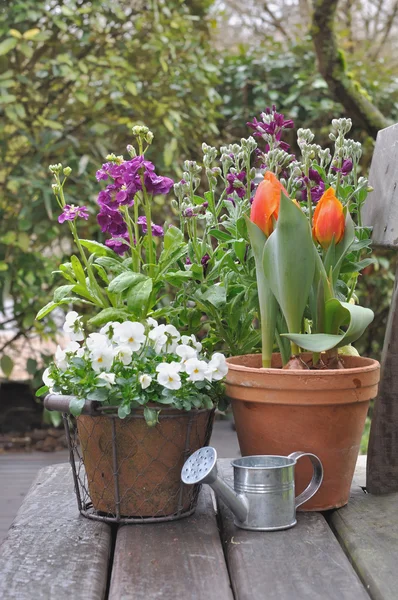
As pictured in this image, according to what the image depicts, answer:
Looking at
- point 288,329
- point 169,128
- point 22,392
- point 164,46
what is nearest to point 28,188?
point 169,128

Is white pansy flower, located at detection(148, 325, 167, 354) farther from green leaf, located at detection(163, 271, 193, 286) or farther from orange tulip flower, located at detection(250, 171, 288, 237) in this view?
orange tulip flower, located at detection(250, 171, 288, 237)

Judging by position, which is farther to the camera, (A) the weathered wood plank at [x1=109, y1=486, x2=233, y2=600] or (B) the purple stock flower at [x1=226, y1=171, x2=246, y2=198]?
(B) the purple stock flower at [x1=226, y1=171, x2=246, y2=198]

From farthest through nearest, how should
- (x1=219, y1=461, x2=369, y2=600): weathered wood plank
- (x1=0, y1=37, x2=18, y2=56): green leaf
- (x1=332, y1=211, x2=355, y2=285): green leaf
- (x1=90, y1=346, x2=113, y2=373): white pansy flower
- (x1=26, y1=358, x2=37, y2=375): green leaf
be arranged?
(x1=26, y1=358, x2=37, y2=375): green leaf, (x1=0, y1=37, x2=18, y2=56): green leaf, (x1=332, y1=211, x2=355, y2=285): green leaf, (x1=90, y1=346, x2=113, y2=373): white pansy flower, (x1=219, y1=461, x2=369, y2=600): weathered wood plank

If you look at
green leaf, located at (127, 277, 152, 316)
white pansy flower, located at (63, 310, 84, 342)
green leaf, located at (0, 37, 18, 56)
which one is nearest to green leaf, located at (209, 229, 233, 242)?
green leaf, located at (127, 277, 152, 316)

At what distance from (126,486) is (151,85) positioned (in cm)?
301

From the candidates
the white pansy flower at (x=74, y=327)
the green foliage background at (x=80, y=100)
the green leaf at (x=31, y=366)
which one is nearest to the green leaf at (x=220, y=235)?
the white pansy flower at (x=74, y=327)

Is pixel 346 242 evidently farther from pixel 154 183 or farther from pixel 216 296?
pixel 154 183

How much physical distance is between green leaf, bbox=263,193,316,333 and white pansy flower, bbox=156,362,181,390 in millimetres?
203

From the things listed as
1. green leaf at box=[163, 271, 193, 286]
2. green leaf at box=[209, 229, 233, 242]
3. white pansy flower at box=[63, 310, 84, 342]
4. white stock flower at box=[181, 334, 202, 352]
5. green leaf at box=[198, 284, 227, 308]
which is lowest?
white stock flower at box=[181, 334, 202, 352]

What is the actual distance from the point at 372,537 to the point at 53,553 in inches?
17.2

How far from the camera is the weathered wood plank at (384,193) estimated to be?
143cm

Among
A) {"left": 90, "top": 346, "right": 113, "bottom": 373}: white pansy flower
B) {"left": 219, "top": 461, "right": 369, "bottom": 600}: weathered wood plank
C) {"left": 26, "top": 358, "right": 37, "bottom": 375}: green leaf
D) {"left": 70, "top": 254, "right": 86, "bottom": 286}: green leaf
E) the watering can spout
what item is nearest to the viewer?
{"left": 219, "top": 461, "right": 369, "bottom": 600}: weathered wood plank

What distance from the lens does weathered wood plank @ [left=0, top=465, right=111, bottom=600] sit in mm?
937

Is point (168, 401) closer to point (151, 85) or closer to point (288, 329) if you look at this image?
point (288, 329)
